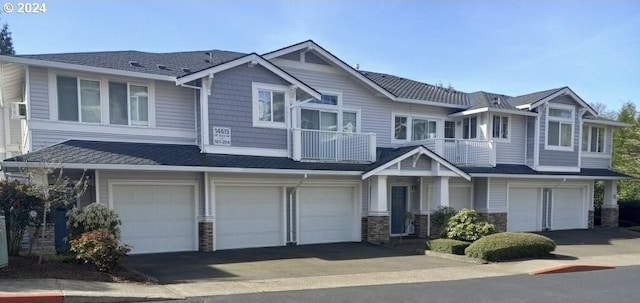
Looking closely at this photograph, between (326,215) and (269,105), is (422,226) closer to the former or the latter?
(326,215)

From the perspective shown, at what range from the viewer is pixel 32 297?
6941mm

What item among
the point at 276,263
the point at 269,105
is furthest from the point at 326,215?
the point at 276,263

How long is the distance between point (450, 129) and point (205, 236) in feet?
42.6

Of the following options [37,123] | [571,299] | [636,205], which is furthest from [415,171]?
[636,205]

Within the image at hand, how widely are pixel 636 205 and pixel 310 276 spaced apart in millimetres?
23438

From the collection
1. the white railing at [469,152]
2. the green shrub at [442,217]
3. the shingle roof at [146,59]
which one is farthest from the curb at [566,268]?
the shingle roof at [146,59]

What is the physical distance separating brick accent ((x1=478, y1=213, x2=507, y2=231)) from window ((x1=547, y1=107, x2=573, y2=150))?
427 cm

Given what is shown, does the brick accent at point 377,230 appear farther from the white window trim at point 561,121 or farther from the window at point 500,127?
the white window trim at point 561,121

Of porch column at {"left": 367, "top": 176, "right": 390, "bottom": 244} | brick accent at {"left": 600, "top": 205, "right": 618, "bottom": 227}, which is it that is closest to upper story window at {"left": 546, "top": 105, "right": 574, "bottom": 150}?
brick accent at {"left": 600, "top": 205, "right": 618, "bottom": 227}

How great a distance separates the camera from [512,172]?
786 inches

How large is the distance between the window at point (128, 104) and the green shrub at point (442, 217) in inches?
430

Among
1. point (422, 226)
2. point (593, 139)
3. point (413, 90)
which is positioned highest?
point (413, 90)

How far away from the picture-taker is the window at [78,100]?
42.8ft

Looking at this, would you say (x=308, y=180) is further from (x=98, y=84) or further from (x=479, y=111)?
(x=479, y=111)
